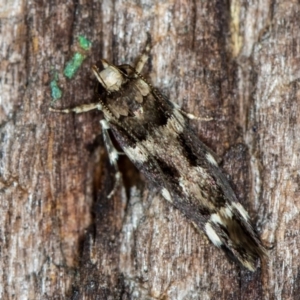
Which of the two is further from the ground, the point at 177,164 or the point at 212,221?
the point at 177,164

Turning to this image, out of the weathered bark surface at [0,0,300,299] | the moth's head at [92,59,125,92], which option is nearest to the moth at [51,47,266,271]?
the moth's head at [92,59,125,92]

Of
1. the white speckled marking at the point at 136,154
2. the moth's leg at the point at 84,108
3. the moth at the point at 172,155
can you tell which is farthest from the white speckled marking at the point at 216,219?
the moth's leg at the point at 84,108

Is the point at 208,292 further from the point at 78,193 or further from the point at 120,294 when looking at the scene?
the point at 78,193

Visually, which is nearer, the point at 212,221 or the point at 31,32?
the point at 212,221

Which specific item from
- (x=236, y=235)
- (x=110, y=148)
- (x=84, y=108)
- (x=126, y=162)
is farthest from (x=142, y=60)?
(x=236, y=235)

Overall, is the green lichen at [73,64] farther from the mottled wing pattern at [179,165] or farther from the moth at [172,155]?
the mottled wing pattern at [179,165]

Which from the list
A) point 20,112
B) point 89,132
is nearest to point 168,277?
point 89,132

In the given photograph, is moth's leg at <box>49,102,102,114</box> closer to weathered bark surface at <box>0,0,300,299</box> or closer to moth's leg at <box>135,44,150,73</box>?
weathered bark surface at <box>0,0,300,299</box>
